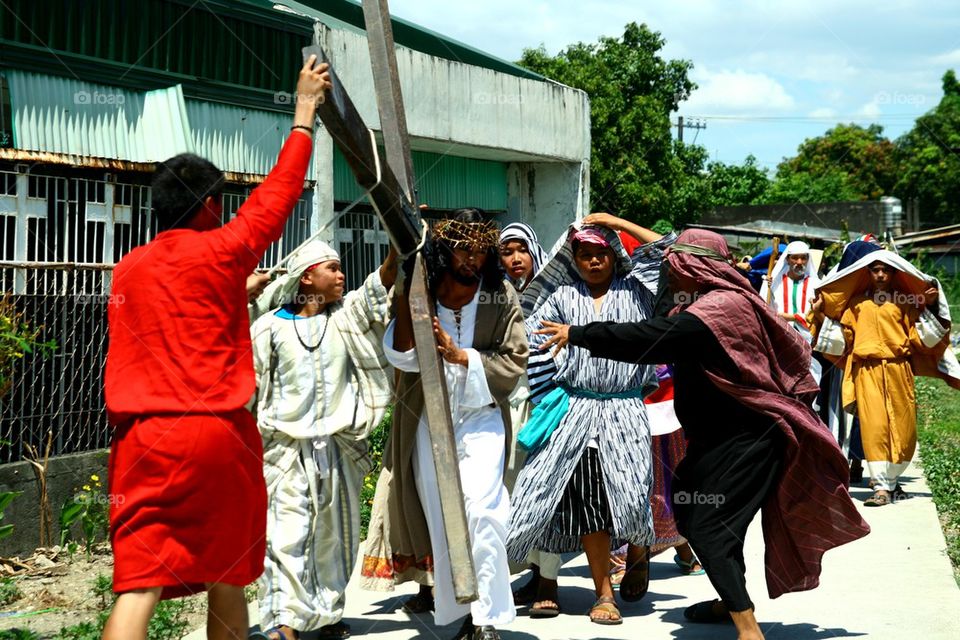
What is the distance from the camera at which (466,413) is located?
5.57m

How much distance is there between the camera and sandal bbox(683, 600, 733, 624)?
19.5 feet

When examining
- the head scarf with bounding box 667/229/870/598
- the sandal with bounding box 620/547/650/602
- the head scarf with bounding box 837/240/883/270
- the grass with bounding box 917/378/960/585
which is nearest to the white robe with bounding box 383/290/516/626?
the head scarf with bounding box 667/229/870/598

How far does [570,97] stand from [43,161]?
9.87 meters

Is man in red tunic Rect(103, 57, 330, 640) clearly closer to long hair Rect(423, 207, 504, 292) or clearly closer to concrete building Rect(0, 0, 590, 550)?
long hair Rect(423, 207, 504, 292)

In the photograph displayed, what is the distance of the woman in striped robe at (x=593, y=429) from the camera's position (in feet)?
19.9

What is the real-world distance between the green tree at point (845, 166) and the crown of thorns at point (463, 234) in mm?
58346

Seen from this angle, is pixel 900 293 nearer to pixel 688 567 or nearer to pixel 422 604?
pixel 688 567

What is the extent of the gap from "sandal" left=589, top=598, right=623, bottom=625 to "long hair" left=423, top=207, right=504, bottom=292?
5.54 ft

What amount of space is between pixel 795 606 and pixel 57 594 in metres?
4.13

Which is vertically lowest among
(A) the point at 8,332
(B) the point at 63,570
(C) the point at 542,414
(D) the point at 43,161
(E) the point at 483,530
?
(B) the point at 63,570

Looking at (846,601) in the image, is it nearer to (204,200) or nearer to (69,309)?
(204,200)

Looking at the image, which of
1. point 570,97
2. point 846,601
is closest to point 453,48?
point 570,97

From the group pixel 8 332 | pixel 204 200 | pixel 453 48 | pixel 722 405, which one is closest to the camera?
pixel 204 200

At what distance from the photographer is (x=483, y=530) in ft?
17.7
